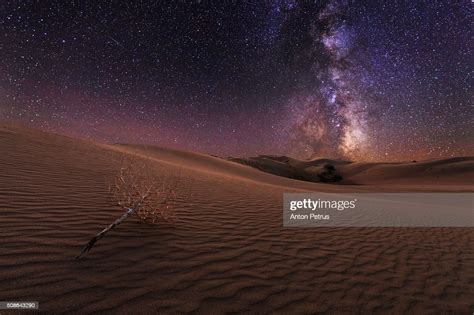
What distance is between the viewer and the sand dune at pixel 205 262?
2.56m

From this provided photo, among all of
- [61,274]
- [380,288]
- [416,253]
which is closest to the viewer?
[61,274]

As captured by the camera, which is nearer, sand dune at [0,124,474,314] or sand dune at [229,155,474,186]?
sand dune at [0,124,474,314]

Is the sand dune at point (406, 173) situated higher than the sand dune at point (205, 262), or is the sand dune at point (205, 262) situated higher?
the sand dune at point (406, 173)

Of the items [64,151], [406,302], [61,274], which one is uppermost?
[64,151]

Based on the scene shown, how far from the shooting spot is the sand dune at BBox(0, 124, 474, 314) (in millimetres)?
2557

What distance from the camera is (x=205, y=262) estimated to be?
3.39 meters

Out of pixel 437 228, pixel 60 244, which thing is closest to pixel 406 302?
pixel 60 244

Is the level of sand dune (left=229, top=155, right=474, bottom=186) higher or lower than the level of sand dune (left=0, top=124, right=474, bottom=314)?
higher

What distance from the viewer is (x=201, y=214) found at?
5.61 meters

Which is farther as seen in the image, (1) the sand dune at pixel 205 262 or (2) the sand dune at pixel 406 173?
(2) the sand dune at pixel 406 173

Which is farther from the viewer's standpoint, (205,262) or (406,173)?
(406,173)

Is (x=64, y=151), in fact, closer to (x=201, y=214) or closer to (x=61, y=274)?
(x=201, y=214)

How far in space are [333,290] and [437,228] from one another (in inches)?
237

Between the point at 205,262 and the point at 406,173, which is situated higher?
the point at 406,173
